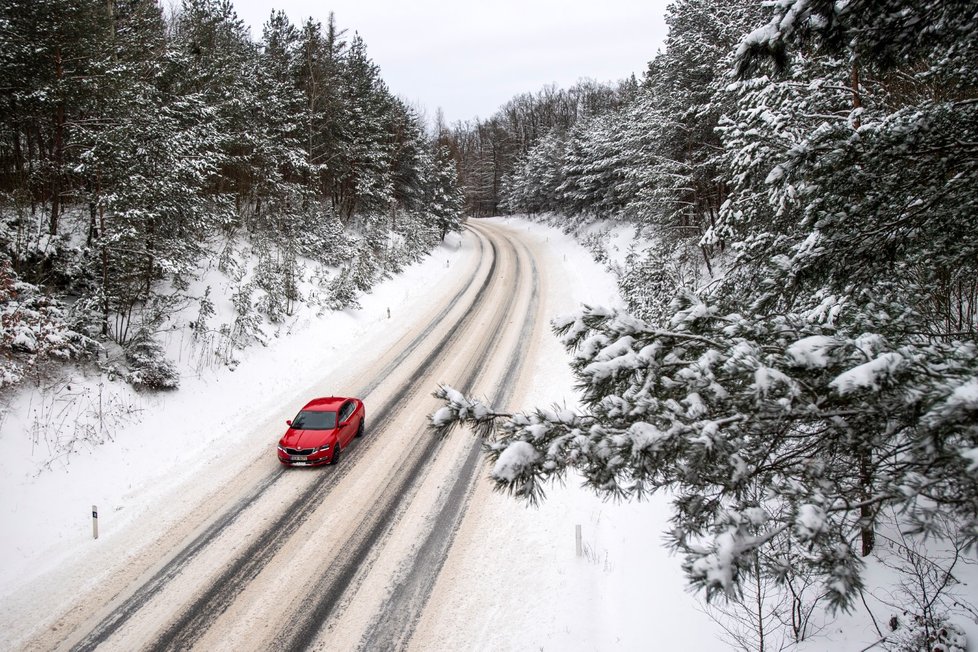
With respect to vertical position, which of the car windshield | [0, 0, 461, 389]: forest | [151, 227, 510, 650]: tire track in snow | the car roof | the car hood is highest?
[0, 0, 461, 389]: forest

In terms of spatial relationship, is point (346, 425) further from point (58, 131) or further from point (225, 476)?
point (58, 131)

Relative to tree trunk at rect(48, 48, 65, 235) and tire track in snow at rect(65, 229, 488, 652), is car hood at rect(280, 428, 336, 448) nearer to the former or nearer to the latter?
tire track in snow at rect(65, 229, 488, 652)

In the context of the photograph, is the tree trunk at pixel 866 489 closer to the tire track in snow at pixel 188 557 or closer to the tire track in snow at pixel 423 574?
the tire track in snow at pixel 423 574

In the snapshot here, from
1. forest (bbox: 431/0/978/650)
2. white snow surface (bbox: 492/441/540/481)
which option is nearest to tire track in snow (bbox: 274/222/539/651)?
forest (bbox: 431/0/978/650)

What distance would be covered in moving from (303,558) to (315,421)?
170 inches

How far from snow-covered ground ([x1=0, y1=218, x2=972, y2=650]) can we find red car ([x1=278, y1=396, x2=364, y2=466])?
4.75 ft

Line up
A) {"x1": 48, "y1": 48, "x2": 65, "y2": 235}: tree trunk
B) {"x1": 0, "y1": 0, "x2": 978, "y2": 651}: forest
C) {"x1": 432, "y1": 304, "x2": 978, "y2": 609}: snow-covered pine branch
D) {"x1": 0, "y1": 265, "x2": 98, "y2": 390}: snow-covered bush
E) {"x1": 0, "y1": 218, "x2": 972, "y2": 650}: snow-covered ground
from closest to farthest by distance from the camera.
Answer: {"x1": 432, "y1": 304, "x2": 978, "y2": 609}: snow-covered pine branch
{"x1": 0, "y1": 0, "x2": 978, "y2": 651}: forest
{"x1": 0, "y1": 218, "x2": 972, "y2": 650}: snow-covered ground
{"x1": 0, "y1": 265, "x2": 98, "y2": 390}: snow-covered bush
{"x1": 48, "y1": 48, "x2": 65, "y2": 235}: tree trunk

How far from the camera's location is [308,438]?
1263 cm

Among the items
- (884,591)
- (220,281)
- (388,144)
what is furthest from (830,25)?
(388,144)

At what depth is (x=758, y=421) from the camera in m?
3.36

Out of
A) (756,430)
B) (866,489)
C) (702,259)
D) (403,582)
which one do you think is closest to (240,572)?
(403,582)

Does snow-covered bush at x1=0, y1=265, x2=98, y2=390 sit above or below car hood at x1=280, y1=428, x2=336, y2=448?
above

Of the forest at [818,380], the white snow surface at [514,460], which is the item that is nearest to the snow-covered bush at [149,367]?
the forest at [818,380]

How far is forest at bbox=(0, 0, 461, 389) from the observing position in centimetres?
1332
